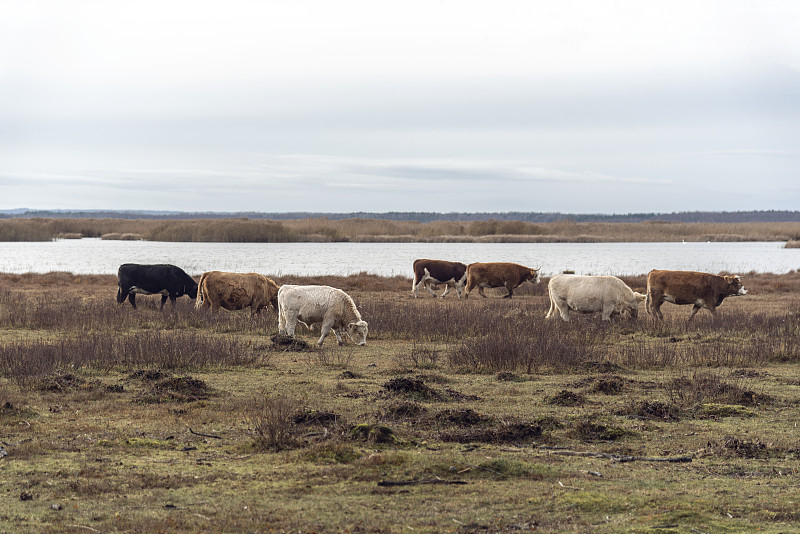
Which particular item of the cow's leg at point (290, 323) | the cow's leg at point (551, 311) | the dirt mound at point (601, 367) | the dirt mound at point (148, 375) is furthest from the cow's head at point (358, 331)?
the cow's leg at point (551, 311)

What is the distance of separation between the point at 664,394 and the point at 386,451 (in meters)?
5.21

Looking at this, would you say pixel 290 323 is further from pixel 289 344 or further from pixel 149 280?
pixel 149 280

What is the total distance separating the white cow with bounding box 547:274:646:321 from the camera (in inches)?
771

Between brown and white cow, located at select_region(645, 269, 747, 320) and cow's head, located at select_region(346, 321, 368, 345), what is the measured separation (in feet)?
29.8

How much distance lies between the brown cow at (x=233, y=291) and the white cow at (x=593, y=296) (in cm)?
737

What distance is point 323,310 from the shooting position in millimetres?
15664

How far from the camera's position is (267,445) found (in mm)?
7961

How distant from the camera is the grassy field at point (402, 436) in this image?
6062mm

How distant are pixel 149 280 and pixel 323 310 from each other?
9000mm

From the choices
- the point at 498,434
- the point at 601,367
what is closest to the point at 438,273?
the point at 601,367

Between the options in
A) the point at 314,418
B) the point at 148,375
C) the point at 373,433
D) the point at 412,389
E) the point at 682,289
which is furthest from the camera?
the point at 682,289

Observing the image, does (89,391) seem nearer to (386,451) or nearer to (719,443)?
(386,451)

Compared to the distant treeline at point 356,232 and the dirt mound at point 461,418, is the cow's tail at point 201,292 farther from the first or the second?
the distant treeline at point 356,232

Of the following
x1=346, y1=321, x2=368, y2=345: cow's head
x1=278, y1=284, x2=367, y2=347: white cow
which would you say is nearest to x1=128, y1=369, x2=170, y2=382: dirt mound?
x1=278, y1=284, x2=367, y2=347: white cow
